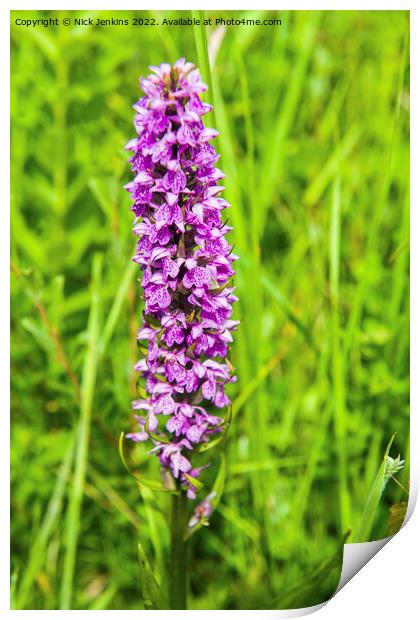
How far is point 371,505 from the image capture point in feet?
2.66

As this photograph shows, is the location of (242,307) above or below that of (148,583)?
above

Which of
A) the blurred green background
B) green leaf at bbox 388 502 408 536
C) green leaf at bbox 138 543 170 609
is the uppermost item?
the blurred green background

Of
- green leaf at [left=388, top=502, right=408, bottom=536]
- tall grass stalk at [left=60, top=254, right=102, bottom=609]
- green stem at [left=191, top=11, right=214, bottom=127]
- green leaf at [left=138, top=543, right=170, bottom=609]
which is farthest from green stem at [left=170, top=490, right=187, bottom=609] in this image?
green stem at [left=191, top=11, right=214, bottom=127]

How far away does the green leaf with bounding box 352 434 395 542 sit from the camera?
31.8 inches

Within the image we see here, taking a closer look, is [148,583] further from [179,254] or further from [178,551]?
[179,254]

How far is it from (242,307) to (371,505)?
334mm

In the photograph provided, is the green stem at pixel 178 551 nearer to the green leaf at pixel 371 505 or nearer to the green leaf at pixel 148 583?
the green leaf at pixel 148 583

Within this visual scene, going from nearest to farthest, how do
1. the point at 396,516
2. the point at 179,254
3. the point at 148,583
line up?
the point at 179,254 → the point at 148,583 → the point at 396,516

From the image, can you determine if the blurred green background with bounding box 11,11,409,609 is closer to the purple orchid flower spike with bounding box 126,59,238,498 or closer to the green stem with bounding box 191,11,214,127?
the green stem with bounding box 191,11,214,127

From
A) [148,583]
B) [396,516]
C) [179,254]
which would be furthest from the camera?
[396,516]

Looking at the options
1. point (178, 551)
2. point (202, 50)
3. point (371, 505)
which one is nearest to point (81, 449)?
point (178, 551)

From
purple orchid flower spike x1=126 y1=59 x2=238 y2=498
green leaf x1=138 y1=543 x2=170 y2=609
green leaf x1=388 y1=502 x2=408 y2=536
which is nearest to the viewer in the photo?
purple orchid flower spike x1=126 y1=59 x2=238 y2=498

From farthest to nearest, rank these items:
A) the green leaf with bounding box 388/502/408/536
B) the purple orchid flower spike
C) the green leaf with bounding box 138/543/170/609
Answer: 1. the green leaf with bounding box 388/502/408/536
2. the green leaf with bounding box 138/543/170/609
3. the purple orchid flower spike

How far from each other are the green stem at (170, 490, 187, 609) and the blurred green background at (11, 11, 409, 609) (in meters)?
0.08
